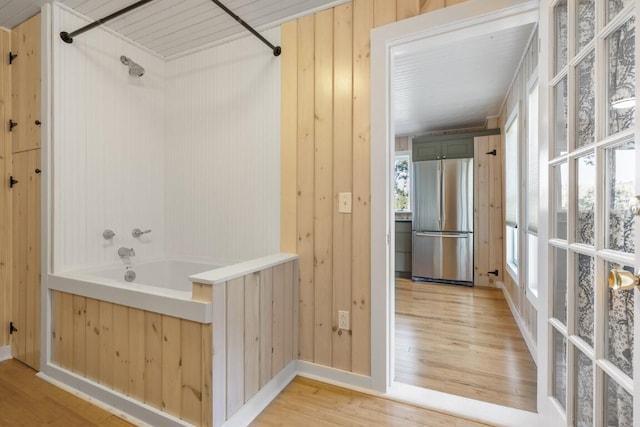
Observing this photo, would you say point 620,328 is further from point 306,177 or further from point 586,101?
point 306,177

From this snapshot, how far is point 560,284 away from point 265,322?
4.68 feet

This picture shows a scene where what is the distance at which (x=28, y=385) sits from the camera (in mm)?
1927

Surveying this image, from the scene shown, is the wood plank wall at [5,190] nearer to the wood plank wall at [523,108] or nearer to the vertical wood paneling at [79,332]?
the vertical wood paneling at [79,332]

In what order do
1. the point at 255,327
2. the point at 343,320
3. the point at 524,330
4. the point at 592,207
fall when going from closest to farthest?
the point at 592,207 → the point at 255,327 → the point at 343,320 → the point at 524,330

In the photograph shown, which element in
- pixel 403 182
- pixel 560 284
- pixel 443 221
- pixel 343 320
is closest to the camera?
pixel 560 284

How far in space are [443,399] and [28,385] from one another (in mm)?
2527

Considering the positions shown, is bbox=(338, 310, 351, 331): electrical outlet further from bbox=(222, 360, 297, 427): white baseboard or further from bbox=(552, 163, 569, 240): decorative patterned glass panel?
bbox=(552, 163, 569, 240): decorative patterned glass panel

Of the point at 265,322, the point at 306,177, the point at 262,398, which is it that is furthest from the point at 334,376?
A: the point at 306,177

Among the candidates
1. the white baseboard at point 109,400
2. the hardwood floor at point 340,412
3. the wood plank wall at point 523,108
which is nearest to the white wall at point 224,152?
the hardwood floor at point 340,412

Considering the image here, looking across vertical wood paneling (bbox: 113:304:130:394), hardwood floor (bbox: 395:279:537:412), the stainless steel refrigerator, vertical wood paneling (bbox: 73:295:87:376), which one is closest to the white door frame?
hardwood floor (bbox: 395:279:537:412)

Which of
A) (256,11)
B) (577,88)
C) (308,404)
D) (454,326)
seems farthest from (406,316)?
(256,11)

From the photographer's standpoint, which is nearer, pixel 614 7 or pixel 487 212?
pixel 614 7

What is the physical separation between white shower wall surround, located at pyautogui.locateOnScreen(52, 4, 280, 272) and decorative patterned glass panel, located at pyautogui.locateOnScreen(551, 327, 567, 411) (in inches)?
63.6

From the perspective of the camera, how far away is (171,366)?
4.92 feet
